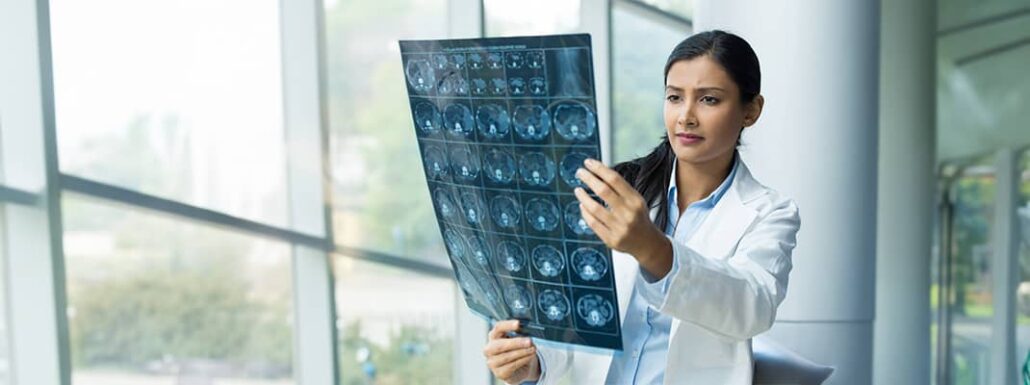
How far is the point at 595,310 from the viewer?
1630 millimetres

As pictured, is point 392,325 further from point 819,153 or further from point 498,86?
point 498,86

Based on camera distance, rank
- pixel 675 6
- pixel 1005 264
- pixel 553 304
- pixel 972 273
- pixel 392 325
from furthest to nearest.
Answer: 1. pixel 972 273
2. pixel 1005 264
3. pixel 675 6
4. pixel 392 325
5. pixel 553 304

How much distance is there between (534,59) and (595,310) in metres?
0.33

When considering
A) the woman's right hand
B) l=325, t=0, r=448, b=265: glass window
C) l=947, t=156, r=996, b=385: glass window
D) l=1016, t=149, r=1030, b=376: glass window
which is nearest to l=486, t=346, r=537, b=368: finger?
the woman's right hand

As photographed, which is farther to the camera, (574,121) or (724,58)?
(724,58)

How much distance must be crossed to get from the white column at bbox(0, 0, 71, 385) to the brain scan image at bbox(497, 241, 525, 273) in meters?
1.64

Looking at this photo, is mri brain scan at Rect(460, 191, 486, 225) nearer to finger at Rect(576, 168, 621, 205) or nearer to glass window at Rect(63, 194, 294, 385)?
finger at Rect(576, 168, 621, 205)

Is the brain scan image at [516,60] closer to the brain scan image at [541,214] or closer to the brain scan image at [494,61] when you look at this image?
the brain scan image at [494,61]

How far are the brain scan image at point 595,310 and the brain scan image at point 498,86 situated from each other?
274 millimetres

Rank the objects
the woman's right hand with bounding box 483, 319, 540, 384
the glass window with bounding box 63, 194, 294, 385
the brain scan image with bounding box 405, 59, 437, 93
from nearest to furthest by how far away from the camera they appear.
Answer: the brain scan image with bounding box 405, 59, 437, 93 < the woman's right hand with bounding box 483, 319, 540, 384 < the glass window with bounding box 63, 194, 294, 385

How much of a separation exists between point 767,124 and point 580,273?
1560 millimetres

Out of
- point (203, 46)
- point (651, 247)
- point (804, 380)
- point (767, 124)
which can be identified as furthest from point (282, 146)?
point (651, 247)

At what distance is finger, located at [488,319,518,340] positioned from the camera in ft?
5.79

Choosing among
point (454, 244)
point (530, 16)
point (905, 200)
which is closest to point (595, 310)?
point (454, 244)
